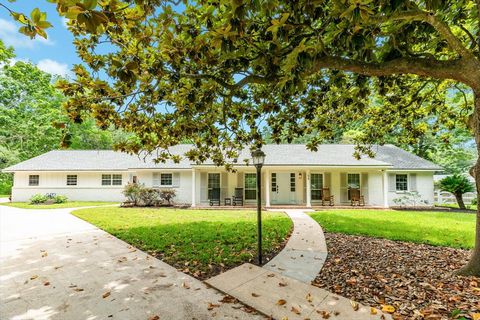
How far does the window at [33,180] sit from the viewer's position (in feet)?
64.4

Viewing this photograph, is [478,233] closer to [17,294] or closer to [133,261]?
[133,261]

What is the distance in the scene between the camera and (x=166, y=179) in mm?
17672

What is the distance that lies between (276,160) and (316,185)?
342 centimetres

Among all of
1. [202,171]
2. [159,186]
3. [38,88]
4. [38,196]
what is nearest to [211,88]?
[202,171]

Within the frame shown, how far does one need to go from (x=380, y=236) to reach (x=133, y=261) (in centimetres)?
683

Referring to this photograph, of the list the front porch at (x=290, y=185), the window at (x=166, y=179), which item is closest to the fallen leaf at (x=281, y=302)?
the front porch at (x=290, y=185)

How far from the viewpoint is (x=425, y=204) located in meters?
15.8

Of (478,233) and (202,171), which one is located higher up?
(202,171)

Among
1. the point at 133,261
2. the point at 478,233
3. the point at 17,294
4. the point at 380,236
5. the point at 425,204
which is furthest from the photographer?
the point at 425,204

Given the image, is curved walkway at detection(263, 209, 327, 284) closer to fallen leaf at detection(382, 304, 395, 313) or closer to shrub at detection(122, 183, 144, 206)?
fallen leaf at detection(382, 304, 395, 313)

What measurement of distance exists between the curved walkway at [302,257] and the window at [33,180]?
21.6m

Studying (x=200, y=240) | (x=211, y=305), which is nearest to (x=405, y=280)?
(x=211, y=305)

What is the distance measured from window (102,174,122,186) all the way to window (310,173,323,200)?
15.1 metres

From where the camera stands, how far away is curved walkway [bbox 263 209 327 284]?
14.9 feet
